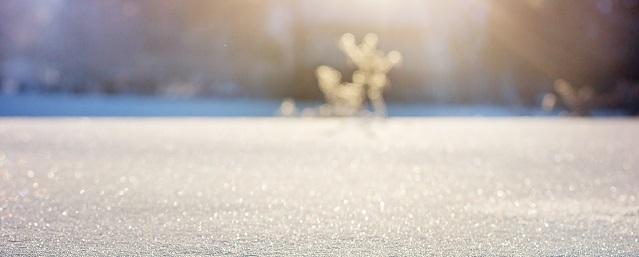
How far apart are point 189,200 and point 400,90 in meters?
14.0

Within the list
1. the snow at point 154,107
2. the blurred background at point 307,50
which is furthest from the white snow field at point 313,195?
the blurred background at point 307,50

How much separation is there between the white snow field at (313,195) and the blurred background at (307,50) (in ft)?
23.6

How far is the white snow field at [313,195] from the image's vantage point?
275 cm

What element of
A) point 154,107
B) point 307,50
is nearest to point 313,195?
point 154,107

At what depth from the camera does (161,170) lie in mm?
5113

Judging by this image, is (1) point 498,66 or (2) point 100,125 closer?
(2) point 100,125

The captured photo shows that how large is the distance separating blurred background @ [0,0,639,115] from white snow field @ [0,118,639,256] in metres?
7.19

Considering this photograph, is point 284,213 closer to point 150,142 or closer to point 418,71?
point 150,142

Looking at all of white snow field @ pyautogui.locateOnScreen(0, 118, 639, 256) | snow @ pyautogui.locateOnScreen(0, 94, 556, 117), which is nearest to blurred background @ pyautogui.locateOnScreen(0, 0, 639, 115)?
snow @ pyautogui.locateOnScreen(0, 94, 556, 117)

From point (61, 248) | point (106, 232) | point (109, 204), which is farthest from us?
point (109, 204)

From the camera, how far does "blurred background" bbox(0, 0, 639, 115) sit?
15.9 metres

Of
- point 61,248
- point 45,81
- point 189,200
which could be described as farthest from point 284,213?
point 45,81

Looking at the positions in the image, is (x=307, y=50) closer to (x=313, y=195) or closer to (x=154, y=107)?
(x=154, y=107)

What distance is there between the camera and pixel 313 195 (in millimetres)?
4031
